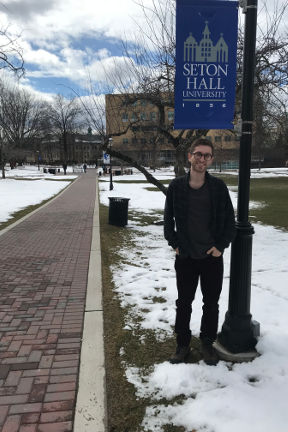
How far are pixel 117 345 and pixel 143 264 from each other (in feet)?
9.88

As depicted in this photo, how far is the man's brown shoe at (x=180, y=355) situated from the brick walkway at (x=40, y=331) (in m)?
0.89

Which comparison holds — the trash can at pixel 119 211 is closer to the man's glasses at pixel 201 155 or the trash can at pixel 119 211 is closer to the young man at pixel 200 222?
the young man at pixel 200 222

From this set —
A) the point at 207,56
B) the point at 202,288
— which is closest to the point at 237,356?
the point at 202,288

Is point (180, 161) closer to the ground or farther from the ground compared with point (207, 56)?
closer to the ground

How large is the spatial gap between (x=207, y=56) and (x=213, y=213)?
64.6 inches

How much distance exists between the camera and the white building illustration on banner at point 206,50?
325 centimetres

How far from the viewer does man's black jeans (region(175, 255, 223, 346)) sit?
2957 mm

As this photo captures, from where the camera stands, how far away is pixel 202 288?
307 centimetres

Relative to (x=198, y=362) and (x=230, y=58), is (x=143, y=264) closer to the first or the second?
(x=198, y=362)

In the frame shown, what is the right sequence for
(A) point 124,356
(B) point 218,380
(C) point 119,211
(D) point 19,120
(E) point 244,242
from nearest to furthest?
1. (B) point 218,380
2. (E) point 244,242
3. (A) point 124,356
4. (C) point 119,211
5. (D) point 19,120

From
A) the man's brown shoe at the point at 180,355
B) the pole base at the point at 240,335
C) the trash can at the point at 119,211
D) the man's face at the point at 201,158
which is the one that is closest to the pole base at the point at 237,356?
the pole base at the point at 240,335

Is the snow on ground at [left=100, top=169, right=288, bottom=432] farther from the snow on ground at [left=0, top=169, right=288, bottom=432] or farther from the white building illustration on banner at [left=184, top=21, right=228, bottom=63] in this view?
the white building illustration on banner at [left=184, top=21, right=228, bottom=63]

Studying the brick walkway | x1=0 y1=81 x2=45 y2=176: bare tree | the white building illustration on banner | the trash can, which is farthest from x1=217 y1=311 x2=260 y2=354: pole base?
x1=0 y1=81 x2=45 y2=176: bare tree

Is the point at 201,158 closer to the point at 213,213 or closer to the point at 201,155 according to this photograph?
the point at 201,155
